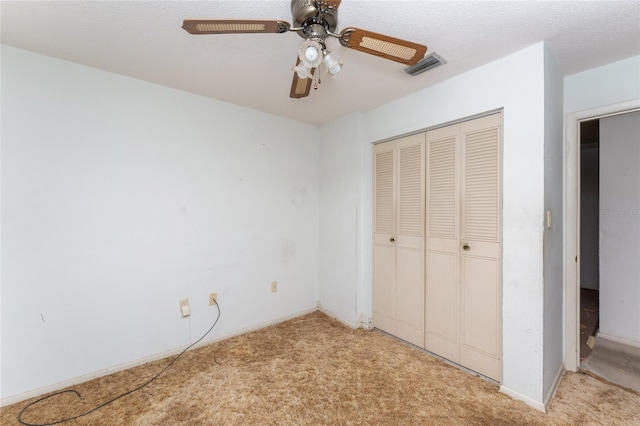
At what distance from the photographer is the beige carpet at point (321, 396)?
1.68m

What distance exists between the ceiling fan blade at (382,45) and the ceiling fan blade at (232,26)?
0.29 meters

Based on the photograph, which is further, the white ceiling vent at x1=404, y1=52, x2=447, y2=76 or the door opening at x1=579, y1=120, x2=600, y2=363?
the door opening at x1=579, y1=120, x2=600, y2=363

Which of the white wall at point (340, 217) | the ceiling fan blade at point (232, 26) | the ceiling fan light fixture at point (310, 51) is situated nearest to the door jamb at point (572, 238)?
the white wall at point (340, 217)

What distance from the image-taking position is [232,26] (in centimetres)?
122

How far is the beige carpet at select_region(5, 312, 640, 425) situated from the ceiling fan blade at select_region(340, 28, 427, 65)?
6.87 ft

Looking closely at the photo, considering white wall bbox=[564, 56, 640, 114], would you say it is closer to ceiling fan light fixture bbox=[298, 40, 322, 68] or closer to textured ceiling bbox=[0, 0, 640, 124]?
textured ceiling bbox=[0, 0, 640, 124]

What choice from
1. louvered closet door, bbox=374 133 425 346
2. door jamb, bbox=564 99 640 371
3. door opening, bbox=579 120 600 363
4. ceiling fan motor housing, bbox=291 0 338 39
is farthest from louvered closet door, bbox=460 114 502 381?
door opening, bbox=579 120 600 363

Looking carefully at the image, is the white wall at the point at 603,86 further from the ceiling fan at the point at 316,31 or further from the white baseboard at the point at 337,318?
the white baseboard at the point at 337,318

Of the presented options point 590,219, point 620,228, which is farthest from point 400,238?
point 590,219

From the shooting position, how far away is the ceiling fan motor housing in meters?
1.23

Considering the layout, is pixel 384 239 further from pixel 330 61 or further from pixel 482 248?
pixel 330 61

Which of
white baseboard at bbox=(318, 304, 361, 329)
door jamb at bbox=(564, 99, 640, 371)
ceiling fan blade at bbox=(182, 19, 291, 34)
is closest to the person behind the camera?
ceiling fan blade at bbox=(182, 19, 291, 34)

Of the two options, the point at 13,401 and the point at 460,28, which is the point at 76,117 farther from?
the point at 460,28

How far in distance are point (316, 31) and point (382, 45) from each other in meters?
0.33
